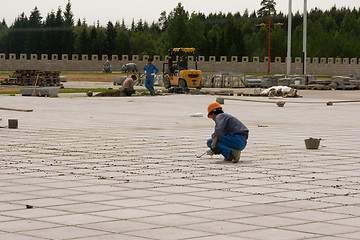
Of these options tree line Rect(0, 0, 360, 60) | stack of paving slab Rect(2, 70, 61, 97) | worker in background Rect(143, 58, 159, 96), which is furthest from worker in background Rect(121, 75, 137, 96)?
tree line Rect(0, 0, 360, 60)

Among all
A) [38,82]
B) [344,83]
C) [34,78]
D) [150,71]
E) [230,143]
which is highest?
[150,71]

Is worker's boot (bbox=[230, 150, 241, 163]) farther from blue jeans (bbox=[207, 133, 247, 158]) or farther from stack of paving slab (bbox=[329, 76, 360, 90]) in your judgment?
stack of paving slab (bbox=[329, 76, 360, 90])

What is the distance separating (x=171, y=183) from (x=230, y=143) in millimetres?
1891

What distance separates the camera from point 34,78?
41.1 metres

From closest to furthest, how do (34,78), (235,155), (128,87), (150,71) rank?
1. (235,155)
2. (150,71)
3. (128,87)
4. (34,78)

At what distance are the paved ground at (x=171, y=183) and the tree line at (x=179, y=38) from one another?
9725cm

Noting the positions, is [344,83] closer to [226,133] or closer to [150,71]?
[150,71]

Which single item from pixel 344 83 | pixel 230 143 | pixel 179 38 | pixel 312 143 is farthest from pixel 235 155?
pixel 179 38

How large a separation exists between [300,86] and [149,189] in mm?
36749

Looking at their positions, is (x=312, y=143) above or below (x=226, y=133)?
below

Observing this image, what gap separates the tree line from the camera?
11525 centimetres

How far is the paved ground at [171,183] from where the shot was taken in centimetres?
610

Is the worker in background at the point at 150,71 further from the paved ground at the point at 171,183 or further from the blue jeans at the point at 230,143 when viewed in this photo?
the blue jeans at the point at 230,143

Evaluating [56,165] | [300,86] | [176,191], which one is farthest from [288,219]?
[300,86]
